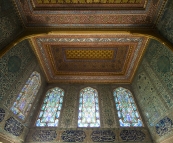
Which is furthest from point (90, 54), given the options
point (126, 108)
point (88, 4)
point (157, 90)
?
point (157, 90)

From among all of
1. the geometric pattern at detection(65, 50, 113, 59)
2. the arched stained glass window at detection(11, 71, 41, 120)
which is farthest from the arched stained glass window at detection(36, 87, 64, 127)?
the geometric pattern at detection(65, 50, 113, 59)

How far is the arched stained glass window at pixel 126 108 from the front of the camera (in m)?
4.67

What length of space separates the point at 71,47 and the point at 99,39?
125cm

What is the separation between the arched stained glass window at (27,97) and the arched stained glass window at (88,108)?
72.8 inches

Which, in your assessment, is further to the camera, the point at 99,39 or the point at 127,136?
the point at 99,39

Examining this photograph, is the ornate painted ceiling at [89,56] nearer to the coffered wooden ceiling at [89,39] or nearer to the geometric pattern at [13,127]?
the coffered wooden ceiling at [89,39]

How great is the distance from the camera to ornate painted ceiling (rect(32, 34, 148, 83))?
4688 millimetres

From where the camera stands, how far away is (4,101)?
346 cm

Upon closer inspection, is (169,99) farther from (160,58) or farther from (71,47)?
(71,47)

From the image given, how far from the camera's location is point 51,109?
510 centimetres

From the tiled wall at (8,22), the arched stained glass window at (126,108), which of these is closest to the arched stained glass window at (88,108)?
the arched stained glass window at (126,108)

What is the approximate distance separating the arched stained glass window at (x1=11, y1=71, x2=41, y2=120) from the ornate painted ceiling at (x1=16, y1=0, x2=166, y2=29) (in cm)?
197

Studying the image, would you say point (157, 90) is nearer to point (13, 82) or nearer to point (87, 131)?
point (87, 131)

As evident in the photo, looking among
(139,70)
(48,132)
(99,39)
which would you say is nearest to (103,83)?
(139,70)
